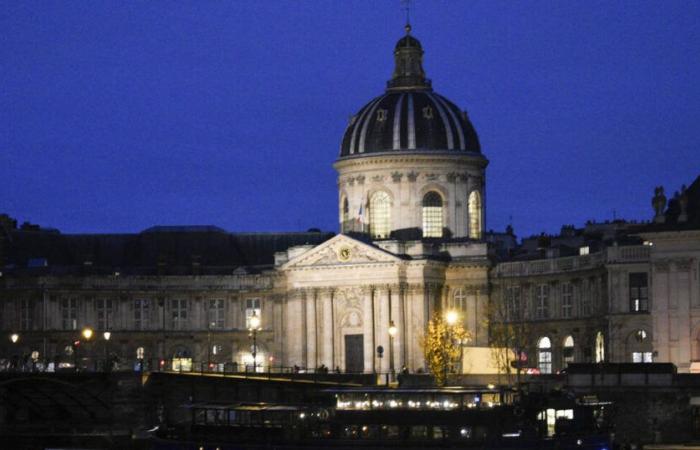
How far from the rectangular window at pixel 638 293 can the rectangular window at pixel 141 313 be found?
40810 millimetres

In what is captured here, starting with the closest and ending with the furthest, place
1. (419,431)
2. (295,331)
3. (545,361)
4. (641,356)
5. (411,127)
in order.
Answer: (419,431) < (641,356) < (545,361) < (295,331) < (411,127)

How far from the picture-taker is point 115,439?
115 m

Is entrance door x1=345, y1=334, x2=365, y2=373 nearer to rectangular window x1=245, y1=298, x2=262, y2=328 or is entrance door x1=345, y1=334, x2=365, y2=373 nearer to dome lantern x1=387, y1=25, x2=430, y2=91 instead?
rectangular window x1=245, y1=298, x2=262, y2=328

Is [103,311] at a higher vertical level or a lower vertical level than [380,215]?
lower

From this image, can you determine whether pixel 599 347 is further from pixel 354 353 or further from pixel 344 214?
pixel 344 214

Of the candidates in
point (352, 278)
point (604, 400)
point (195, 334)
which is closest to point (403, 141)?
point (352, 278)

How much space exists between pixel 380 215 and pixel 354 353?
36.2ft

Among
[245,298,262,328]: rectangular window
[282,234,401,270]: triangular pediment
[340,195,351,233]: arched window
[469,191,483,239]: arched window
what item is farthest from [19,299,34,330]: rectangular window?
[469,191,483,239]: arched window

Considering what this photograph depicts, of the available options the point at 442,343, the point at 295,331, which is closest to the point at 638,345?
the point at 442,343

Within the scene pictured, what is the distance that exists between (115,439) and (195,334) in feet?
163

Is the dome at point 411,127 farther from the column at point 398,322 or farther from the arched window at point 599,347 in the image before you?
the arched window at point 599,347

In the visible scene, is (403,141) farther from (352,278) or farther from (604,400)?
(604,400)

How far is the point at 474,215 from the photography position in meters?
162

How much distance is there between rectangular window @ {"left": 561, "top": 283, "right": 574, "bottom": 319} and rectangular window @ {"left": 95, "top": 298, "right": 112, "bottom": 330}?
34449 mm
